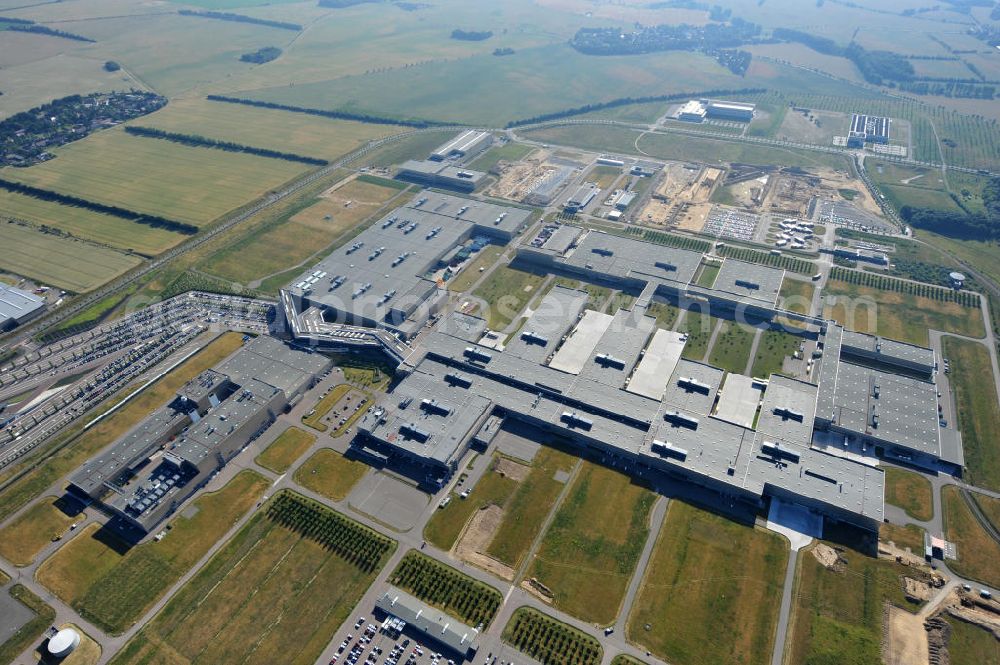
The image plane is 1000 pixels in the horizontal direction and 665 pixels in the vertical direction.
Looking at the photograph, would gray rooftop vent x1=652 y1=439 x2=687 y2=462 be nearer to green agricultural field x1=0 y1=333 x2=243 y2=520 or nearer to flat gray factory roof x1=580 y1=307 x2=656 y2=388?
flat gray factory roof x1=580 y1=307 x2=656 y2=388

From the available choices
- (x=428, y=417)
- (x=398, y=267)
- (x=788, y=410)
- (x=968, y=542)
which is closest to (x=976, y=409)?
(x=968, y=542)

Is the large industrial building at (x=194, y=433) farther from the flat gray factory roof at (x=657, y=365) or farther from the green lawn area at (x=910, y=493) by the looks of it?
the green lawn area at (x=910, y=493)

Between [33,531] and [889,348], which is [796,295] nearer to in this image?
[889,348]

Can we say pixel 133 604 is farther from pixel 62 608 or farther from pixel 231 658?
pixel 231 658

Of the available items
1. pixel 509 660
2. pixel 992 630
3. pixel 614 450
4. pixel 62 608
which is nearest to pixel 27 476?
pixel 62 608

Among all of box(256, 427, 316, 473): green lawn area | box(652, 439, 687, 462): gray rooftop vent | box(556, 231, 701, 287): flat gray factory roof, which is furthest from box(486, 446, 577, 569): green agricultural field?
box(556, 231, 701, 287): flat gray factory roof

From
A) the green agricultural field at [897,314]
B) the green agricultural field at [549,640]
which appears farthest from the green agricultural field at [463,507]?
the green agricultural field at [897,314]
